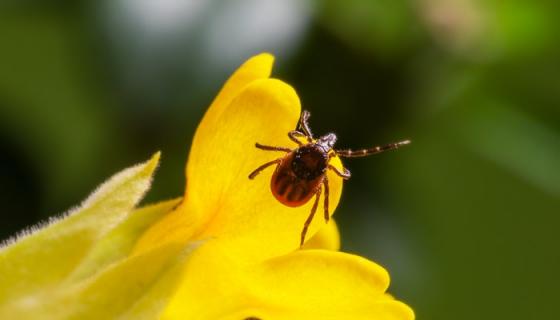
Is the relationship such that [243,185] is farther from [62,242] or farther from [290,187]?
[62,242]

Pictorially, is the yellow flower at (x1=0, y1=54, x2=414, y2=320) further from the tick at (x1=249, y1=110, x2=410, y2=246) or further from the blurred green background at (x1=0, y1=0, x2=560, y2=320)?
the blurred green background at (x1=0, y1=0, x2=560, y2=320)

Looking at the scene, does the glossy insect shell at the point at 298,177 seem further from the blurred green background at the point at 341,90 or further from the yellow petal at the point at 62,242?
the blurred green background at the point at 341,90

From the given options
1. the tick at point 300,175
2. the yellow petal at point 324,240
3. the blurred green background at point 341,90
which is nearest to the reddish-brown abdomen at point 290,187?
the tick at point 300,175

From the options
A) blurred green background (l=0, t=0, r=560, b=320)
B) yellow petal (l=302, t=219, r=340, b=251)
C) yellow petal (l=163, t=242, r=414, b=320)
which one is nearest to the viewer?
yellow petal (l=163, t=242, r=414, b=320)

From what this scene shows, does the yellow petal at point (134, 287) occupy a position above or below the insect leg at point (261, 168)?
below

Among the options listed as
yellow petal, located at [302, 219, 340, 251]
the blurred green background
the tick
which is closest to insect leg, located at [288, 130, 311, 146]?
the tick

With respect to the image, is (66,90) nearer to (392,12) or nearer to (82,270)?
(392,12)

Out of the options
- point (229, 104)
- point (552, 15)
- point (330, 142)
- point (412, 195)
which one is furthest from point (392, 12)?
point (229, 104)

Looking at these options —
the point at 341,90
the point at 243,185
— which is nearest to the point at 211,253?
the point at 243,185
